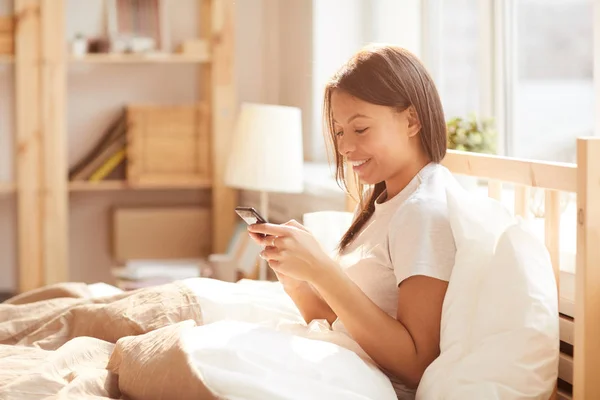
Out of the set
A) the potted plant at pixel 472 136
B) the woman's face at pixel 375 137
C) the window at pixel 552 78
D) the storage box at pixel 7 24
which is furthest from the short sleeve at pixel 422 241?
the storage box at pixel 7 24

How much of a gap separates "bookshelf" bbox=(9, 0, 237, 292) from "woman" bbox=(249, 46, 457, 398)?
218 centimetres

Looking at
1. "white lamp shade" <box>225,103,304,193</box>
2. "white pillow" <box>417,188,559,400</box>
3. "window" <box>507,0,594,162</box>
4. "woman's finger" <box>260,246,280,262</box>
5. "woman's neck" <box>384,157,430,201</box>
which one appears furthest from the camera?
"white lamp shade" <box>225,103,304,193</box>

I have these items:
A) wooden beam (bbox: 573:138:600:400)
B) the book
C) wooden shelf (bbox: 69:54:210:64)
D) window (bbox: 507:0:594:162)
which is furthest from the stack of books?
wooden beam (bbox: 573:138:600:400)

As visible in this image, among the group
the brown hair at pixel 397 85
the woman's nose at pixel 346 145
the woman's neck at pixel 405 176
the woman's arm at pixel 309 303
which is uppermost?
the brown hair at pixel 397 85

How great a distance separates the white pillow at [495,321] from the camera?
1.23 meters

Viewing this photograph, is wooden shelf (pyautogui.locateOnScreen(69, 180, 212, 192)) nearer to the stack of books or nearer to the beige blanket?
the stack of books

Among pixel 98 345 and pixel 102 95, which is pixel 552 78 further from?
pixel 102 95

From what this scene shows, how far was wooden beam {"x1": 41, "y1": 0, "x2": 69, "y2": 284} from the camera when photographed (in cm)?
353

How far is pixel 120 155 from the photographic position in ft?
12.2

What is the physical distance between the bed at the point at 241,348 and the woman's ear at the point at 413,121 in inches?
7.6

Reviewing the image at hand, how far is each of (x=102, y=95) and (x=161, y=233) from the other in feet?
2.15

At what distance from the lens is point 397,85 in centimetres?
140

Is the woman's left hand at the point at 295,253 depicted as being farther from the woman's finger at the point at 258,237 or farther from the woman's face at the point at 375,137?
the woman's face at the point at 375,137

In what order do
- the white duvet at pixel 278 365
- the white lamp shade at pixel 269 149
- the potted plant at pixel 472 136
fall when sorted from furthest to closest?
the white lamp shade at pixel 269 149, the potted plant at pixel 472 136, the white duvet at pixel 278 365
